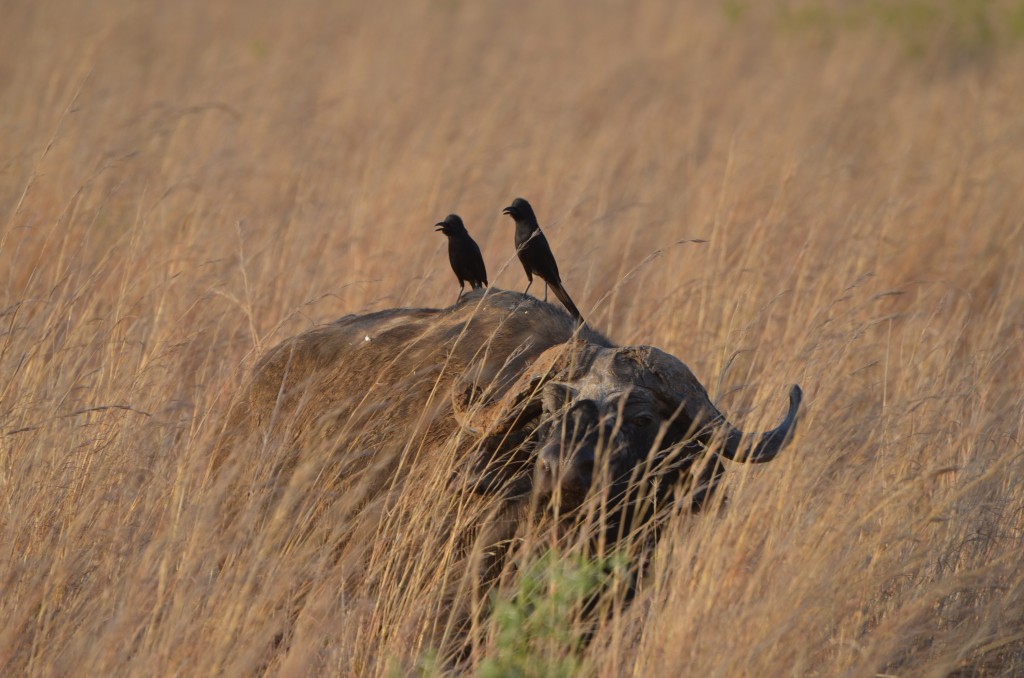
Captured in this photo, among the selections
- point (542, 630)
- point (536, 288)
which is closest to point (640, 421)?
point (542, 630)

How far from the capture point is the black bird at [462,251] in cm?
551

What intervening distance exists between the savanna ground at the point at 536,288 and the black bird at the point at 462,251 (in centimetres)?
72

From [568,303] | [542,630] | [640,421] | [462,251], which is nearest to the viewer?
[542,630]

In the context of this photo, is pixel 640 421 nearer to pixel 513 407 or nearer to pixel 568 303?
pixel 513 407

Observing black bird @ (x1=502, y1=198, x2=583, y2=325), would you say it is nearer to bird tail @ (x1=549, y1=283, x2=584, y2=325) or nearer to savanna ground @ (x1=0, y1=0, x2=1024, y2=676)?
bird tail @ (x1=549, y1=283, x2=584, y2=325)

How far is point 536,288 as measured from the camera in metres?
7.08

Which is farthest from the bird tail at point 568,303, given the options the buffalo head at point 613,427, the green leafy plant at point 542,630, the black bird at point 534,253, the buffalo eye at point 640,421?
the green leafy plant at point 542,630

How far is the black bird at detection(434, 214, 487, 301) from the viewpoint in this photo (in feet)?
18.1

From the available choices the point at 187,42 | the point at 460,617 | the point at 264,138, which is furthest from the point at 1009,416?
the point at 187,42

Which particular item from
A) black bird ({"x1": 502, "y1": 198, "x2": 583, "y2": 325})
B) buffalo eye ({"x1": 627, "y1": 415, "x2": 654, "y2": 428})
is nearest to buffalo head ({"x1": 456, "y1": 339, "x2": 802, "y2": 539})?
buffalo eye ({"x1": 627, "y1": 415, "x2": 654, "y2": 428})

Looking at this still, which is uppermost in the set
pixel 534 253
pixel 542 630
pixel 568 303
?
pixel 534 253

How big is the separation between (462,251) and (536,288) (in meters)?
1.61

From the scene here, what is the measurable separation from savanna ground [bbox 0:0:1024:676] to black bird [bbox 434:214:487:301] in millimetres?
715

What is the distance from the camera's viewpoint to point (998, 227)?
849 cm
